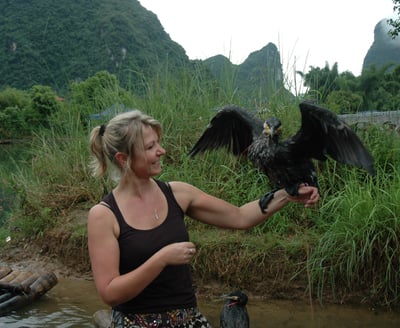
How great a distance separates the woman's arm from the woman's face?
0.20 metres

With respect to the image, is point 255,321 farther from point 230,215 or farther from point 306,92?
point 306,92

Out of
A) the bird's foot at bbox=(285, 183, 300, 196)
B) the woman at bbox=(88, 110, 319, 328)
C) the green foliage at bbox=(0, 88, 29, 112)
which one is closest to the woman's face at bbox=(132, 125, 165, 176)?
the woman at bbox=(88, 110, 319, 328)

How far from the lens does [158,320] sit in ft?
6.06

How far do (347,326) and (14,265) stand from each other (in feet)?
12.8

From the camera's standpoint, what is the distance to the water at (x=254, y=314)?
409 centimetres

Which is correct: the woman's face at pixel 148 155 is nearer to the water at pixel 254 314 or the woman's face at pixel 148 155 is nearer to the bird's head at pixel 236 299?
the bird's head at pixel 236 299

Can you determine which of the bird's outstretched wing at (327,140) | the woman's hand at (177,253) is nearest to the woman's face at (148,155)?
the woman's hand at (177,253)

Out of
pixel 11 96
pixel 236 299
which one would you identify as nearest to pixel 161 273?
pixel 236 299

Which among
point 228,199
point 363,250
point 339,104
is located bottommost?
point 363,250

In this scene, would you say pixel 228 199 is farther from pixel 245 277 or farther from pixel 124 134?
pixel 124 134

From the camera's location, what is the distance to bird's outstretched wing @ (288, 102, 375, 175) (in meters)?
2.18

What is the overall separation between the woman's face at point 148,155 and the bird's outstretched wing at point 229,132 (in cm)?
105

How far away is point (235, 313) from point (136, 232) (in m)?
1.90

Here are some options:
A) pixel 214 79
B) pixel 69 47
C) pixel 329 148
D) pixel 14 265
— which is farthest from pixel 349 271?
pixel 69 47
